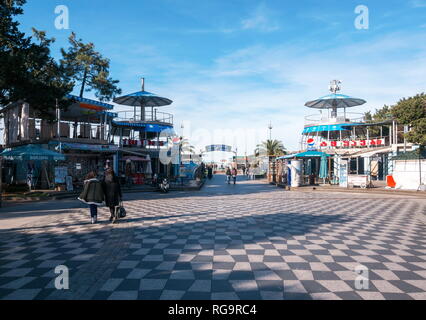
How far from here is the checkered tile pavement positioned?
151 inches

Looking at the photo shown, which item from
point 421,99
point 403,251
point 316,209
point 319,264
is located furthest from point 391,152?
point 319,264

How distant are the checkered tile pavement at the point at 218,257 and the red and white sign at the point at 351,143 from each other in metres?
20.9

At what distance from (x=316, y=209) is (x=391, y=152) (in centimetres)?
1615

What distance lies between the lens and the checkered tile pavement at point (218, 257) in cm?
384

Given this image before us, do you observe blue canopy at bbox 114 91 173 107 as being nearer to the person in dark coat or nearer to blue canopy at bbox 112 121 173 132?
blue canopy at bbox 112 121 173 132

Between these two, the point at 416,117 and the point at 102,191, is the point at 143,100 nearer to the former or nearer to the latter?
the point at 102,191

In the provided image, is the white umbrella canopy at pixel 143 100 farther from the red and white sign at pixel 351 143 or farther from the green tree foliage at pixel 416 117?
the green tree foliage at pixel 416 117

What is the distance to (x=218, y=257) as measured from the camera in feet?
17.3

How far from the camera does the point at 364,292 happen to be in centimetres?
375

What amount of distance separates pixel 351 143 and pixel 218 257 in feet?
92.5

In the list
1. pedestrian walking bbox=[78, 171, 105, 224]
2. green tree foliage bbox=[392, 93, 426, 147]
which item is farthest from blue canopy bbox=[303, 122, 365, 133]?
pedestrian walking bbox=[78, 171, 105, 224]

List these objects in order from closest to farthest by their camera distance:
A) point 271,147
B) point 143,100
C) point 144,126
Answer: point 144,126
point 143,100
point 271,147

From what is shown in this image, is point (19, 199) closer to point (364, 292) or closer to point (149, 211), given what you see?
point (149, 211)

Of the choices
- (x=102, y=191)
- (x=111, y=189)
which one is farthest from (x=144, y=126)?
(x=111, y=189)
